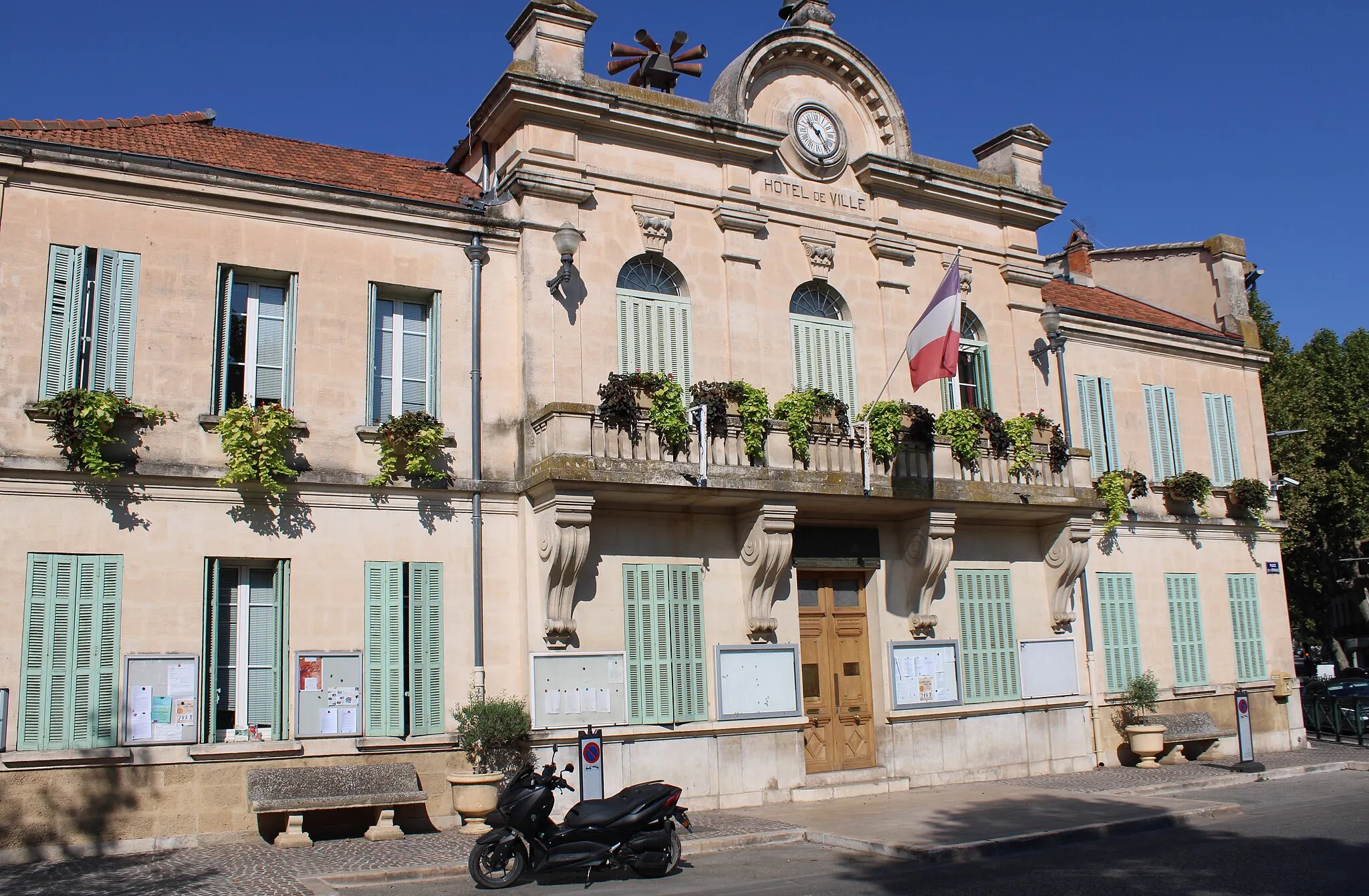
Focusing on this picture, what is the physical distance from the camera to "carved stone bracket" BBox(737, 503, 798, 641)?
50.8ft

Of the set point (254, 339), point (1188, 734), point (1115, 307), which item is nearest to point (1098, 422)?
point (1115, 307)

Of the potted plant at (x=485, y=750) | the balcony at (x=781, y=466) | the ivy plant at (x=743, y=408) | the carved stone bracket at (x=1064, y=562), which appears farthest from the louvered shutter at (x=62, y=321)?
the carved stone bracket at (x=1064, y=562)

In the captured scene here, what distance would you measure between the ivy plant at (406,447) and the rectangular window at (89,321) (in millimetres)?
2866

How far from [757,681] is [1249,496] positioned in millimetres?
11546

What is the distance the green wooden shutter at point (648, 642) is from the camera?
1494 cm

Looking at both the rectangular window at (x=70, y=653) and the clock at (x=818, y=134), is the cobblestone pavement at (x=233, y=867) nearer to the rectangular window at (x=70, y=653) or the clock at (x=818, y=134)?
the rectangular window at (x=70, y=653)

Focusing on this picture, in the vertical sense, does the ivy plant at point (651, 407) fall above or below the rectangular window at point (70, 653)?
above

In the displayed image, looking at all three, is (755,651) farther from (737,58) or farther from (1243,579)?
(1243,579)

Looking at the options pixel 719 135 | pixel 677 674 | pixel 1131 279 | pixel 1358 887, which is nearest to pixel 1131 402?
pixel 1131 279

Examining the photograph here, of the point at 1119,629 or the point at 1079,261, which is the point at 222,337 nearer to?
the point at 1119,629

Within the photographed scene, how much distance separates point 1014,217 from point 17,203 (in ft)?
48.9

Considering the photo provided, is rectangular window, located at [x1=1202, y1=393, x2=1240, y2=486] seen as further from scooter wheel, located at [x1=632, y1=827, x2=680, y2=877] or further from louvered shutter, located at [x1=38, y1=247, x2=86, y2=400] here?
louvered shutter, located at [x1=38, y1=247, x2=86, y2=400]

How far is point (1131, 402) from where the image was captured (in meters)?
21.5

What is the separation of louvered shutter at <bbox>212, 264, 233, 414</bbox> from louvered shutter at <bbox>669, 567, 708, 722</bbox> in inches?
235
